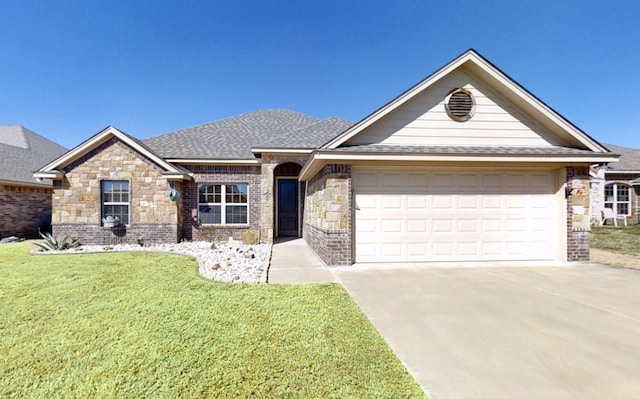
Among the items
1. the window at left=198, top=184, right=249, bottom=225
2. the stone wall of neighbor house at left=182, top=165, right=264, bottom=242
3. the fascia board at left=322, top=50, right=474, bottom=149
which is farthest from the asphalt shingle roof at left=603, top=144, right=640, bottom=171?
the window at left=198, top=184, right=249, bottom=225

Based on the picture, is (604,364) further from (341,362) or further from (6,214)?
(6,214)

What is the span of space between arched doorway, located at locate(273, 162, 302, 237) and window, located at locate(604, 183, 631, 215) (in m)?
20.0

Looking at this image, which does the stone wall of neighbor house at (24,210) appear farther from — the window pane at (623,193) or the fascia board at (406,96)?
the window pane at (623,193)

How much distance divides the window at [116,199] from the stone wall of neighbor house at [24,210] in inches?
211

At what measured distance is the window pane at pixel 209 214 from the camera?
11891mm

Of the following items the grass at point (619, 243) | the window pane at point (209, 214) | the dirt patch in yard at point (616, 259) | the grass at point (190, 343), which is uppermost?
the window pane at point (209, 214)

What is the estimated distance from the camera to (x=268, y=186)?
11.3 metres

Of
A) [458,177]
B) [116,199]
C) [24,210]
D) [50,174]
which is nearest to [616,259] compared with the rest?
[458,177]

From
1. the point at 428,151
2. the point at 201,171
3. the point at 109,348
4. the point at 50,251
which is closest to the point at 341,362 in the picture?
the point at 109,348

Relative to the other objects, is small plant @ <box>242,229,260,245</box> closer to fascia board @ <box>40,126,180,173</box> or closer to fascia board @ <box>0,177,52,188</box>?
fascia board @ <box>40,126,180,173</box>

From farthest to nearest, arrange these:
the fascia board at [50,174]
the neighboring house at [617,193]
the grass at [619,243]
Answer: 1. the neighboring house at [617,193]
2. the fascia board at [50,174]
3. the grass at [619,243]

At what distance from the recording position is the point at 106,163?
11.0 m

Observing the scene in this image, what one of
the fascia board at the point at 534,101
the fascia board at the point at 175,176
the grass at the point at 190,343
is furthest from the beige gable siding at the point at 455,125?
the fascia board at the point at 175,176

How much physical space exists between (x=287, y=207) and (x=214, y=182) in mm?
3519
